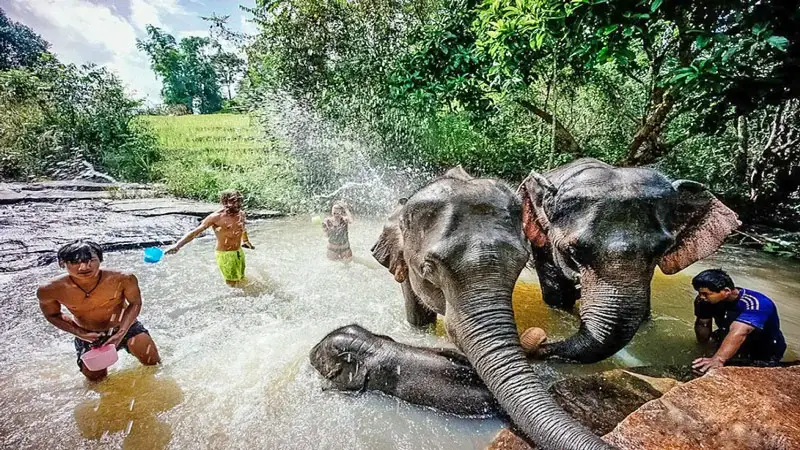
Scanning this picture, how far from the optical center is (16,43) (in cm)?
2692

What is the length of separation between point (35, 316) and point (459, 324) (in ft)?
17.1

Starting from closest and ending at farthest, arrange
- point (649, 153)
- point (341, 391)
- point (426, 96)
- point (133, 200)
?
point (341, 391), point (426, 96), point (649, 153), point (133, 200)

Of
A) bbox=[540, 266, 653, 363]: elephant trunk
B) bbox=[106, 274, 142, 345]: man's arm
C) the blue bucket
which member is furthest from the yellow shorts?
bbox=[540, 266, 653, 363]: elephant trunk

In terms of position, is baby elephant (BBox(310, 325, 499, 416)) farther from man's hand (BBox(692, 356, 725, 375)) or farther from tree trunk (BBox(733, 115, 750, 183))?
tree trunk (BBox(733, 115, 750, 183))

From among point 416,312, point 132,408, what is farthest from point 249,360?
point 416,312

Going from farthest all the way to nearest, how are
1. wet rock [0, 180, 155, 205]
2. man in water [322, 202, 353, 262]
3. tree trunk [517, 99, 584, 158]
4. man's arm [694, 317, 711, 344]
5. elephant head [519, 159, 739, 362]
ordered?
wet rock [0, 180, 155, 205], tree trunk [517, 99, 584, 158], man in water [322, 202, 353, 262], man's arm [694, 317, 711, 344], elephant head [519, 159, 739, 362]

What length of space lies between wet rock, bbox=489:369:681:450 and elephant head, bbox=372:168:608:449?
1.25 ft

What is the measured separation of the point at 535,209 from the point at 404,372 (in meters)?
2.00

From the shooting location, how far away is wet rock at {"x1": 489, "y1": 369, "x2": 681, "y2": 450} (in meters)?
2.69

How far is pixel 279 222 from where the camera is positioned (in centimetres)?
1068

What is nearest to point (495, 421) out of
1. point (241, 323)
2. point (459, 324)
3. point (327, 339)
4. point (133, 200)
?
point (459, 324)

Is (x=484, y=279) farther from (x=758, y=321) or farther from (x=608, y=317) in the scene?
(x=758, y=321)

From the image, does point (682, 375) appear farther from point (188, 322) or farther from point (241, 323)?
point (188, 322)

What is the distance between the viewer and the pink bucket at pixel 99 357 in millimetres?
3438
